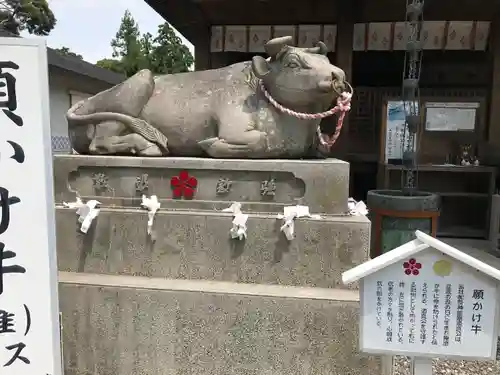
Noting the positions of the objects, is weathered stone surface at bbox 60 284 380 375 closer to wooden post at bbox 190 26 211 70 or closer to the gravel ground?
the gravel ground

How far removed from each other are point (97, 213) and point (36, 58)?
133 cm

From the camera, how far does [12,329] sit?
1726 mm

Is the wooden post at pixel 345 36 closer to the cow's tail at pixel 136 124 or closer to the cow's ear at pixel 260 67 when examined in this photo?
the cow's ear at pixel 260 67

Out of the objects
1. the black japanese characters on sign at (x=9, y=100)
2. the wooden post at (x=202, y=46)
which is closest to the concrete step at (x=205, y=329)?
the black japanese characters on sign at (x=9, y=100)

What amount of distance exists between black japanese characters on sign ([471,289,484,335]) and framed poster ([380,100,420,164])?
5.11 meters

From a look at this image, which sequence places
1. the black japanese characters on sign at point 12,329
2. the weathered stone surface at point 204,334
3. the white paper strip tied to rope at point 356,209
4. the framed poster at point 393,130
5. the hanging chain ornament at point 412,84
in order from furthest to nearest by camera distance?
1. the framed poster at point 393,130
2. the hanging chain ornament at point 412,84
3. the white paper strip tied to rope at point 356,209
4. the weathered stone surface at point 204,334
5. the black japanese characters on sign at point 12,329

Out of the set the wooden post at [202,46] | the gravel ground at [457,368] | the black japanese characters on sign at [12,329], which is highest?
the wooden post at [202,46]

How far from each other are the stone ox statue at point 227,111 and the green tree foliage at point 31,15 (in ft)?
38.9

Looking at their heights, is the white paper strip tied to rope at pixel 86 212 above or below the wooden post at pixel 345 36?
below

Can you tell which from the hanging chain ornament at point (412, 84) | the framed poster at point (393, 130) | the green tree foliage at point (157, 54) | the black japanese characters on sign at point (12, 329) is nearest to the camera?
the black japanese characters on sign at point (12, 329)

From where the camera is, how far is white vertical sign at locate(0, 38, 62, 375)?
1.65 metres

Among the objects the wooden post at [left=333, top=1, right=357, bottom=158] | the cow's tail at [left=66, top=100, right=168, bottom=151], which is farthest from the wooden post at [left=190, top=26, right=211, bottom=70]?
the cow's tail at [left=66, top=100, right=168, bottom=151]

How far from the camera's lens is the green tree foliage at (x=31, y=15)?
42.6 feet

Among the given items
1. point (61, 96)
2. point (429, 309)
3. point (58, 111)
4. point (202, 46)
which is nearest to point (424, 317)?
point (429, 309)
